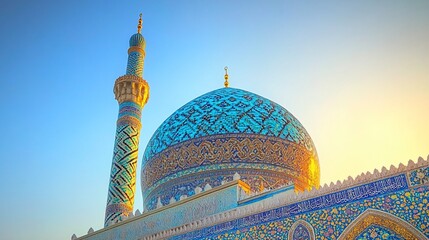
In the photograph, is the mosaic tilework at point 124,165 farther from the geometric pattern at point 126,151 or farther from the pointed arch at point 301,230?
the pointed arch at point 301,230

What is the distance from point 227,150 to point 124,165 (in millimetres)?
2215

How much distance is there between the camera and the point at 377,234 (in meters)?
3.94

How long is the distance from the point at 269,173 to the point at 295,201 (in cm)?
228

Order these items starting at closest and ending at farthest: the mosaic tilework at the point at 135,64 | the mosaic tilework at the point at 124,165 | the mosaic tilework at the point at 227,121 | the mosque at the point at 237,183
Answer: the mosque at the point at 237,183 < the mosaic tilework at the point at 227,121 < the mosaic tilework at the point at 124,165 < the mosaic tilework at the point at 135,64

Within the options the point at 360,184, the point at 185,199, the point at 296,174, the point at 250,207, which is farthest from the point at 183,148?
the point at 360,184

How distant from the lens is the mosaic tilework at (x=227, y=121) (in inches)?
289

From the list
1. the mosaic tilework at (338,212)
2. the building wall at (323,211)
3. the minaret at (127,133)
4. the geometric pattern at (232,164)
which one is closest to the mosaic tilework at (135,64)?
the minaret at (127,133)

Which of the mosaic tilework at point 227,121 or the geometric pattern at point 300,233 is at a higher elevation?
the mosaic tilework at point 227,121

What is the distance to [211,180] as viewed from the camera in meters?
6.84

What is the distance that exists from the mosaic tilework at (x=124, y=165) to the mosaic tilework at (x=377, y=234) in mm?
4561

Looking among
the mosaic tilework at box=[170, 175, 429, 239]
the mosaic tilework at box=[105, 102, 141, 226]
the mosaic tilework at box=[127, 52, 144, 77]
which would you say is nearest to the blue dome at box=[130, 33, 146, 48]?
the mosaic tilework at box=[127, 52, 144, 77]

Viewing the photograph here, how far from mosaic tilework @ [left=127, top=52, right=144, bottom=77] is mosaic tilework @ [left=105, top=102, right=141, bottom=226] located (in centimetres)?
84

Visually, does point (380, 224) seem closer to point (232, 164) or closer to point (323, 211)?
point (323, 211)

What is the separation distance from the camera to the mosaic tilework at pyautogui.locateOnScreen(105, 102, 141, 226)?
7.67m
